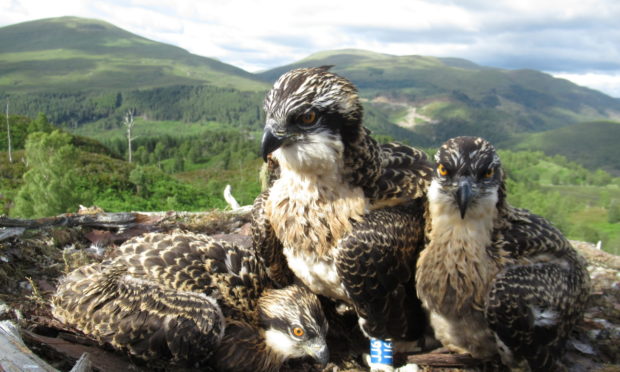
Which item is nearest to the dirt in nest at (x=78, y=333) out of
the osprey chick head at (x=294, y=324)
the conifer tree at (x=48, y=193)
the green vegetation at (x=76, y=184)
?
the osprey chick head at (x=294, y=324)

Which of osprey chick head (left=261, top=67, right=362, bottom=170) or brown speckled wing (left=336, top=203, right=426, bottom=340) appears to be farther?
brown speckled wing (left=336, top=203, right=426, bottom=340)

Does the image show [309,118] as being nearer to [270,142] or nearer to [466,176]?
[270,142]

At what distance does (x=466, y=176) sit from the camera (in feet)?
13.6

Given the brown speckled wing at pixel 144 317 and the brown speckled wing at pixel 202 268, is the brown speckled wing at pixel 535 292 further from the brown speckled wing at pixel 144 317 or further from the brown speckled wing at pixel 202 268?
the brown speckled wing at pixel 144 317

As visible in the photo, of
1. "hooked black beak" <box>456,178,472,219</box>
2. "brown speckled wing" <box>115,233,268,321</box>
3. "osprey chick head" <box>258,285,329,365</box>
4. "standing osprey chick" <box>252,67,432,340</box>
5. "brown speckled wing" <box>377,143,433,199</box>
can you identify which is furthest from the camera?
"brown speckled wing" <box>115,233,268,321</box>

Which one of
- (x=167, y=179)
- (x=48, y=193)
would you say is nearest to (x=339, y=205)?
(x=48, y=193)

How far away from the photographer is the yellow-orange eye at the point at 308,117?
385 centimetres

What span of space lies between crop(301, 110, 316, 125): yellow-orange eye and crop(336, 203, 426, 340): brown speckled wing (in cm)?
111

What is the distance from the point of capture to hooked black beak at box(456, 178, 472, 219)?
4.08m

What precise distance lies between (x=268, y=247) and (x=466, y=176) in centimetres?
221

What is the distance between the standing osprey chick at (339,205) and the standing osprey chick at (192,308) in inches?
19.5

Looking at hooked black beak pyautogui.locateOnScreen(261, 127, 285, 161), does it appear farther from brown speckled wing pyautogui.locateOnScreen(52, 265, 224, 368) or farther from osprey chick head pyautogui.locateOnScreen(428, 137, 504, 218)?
brown speckled wing pyautogui.locateOnScreen(52, 265, 224, 368)

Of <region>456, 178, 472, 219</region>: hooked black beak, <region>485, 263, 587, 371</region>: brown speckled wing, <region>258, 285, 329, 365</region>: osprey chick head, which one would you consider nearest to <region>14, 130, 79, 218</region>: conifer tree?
<region>258, 285, 329, 365</region>: osprey chick head

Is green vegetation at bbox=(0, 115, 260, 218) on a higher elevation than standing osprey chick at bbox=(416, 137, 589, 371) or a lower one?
lower
